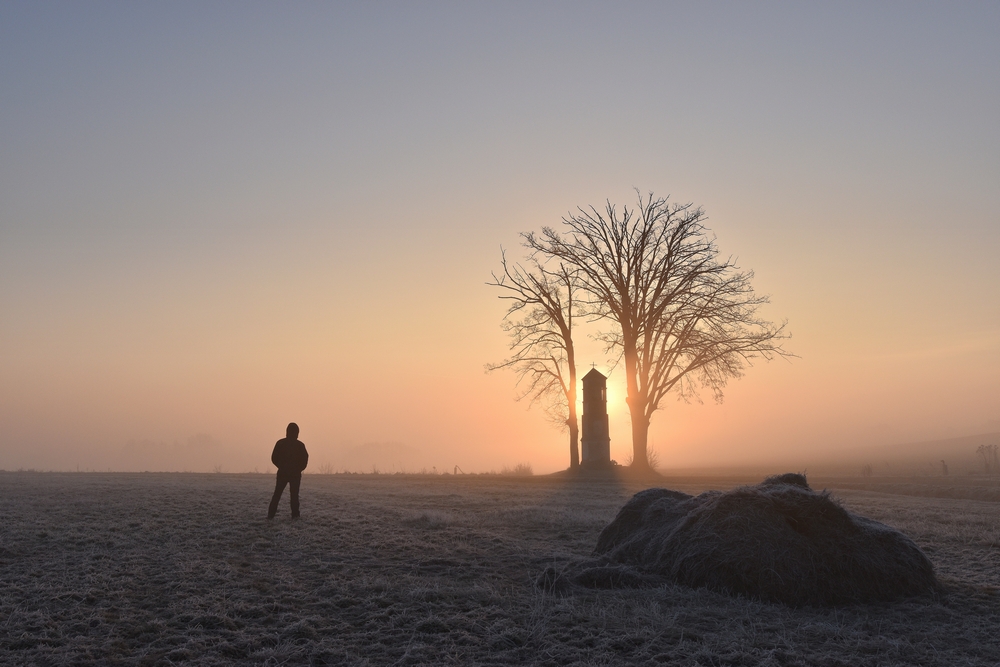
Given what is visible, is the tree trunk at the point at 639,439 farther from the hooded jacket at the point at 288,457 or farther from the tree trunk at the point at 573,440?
the hooded jacket at the point at 288,457

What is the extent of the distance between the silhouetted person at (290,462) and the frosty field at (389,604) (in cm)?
58

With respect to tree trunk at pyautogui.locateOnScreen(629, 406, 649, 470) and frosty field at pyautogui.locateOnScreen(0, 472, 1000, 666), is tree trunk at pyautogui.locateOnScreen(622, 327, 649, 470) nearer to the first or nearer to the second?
tree trunk at pyautogui.locateOnScreen(629, 406, 649, 470)

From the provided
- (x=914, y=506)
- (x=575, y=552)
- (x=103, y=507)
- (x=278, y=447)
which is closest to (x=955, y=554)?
(x=575, y=552)

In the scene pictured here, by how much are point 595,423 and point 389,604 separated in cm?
2905

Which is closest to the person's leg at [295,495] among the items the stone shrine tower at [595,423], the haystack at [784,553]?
the haystack at [784,553]

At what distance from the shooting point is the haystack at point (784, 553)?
975 centimetres

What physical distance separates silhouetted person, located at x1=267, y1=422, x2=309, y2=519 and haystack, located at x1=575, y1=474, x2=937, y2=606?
771cm

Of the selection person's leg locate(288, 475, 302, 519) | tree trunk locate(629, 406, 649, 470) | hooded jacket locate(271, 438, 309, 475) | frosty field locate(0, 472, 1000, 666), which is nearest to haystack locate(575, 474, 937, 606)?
frosty field locate(0, 472, 1000, 666)

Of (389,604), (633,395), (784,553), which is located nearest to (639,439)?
(633,395)

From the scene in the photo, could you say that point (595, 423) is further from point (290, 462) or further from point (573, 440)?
point (290, 462)

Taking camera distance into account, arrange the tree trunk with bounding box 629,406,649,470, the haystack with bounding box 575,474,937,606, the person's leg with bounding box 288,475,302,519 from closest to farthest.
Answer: the haystack with bounding box 575,474,937,606, the person's leg with bounding box 288,475,302,519, the tree trunk with bounding box 629,406,649,470

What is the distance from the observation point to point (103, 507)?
16.8 metres

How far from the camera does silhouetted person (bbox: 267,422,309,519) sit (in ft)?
52.5

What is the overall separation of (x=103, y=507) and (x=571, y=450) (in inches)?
1047
